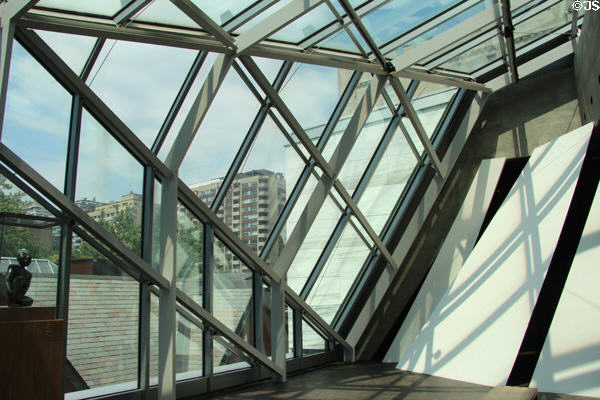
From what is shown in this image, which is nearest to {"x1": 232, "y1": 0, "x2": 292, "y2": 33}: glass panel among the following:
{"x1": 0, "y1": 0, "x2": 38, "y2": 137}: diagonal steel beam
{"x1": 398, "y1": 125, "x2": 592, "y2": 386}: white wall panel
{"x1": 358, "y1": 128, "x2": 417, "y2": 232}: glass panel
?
{"x1": 0, "y1": 0, "x2": 38, "y2": 137}: diagonal steel beam

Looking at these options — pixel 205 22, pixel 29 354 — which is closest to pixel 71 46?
pixel 205 22

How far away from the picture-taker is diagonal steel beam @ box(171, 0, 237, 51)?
6.57 metres

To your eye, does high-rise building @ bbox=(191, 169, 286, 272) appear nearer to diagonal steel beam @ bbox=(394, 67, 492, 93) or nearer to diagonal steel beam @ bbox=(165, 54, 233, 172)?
diagonal steel beam @ bbox=(165, 54, 233, 172)

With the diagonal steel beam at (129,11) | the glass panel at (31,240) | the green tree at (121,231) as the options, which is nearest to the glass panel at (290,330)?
the green tree at (121,231)

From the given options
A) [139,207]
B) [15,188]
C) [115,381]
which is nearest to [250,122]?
[139,207]

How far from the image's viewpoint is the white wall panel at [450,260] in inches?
476

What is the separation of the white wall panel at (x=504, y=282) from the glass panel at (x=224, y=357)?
3.45 metres

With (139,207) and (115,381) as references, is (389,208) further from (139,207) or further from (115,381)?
(115,381)

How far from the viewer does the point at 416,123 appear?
38.7ft

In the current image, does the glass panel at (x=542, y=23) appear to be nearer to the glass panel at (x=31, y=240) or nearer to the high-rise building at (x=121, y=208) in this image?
the high-rise building at (x=121, y=208)

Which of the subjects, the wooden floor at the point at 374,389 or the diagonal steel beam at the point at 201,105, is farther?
the diagonal steel beam at the point at 201,105

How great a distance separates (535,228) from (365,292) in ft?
15.5

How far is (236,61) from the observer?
8500mm

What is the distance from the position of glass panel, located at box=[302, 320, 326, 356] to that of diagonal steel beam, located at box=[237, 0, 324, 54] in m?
6.84
